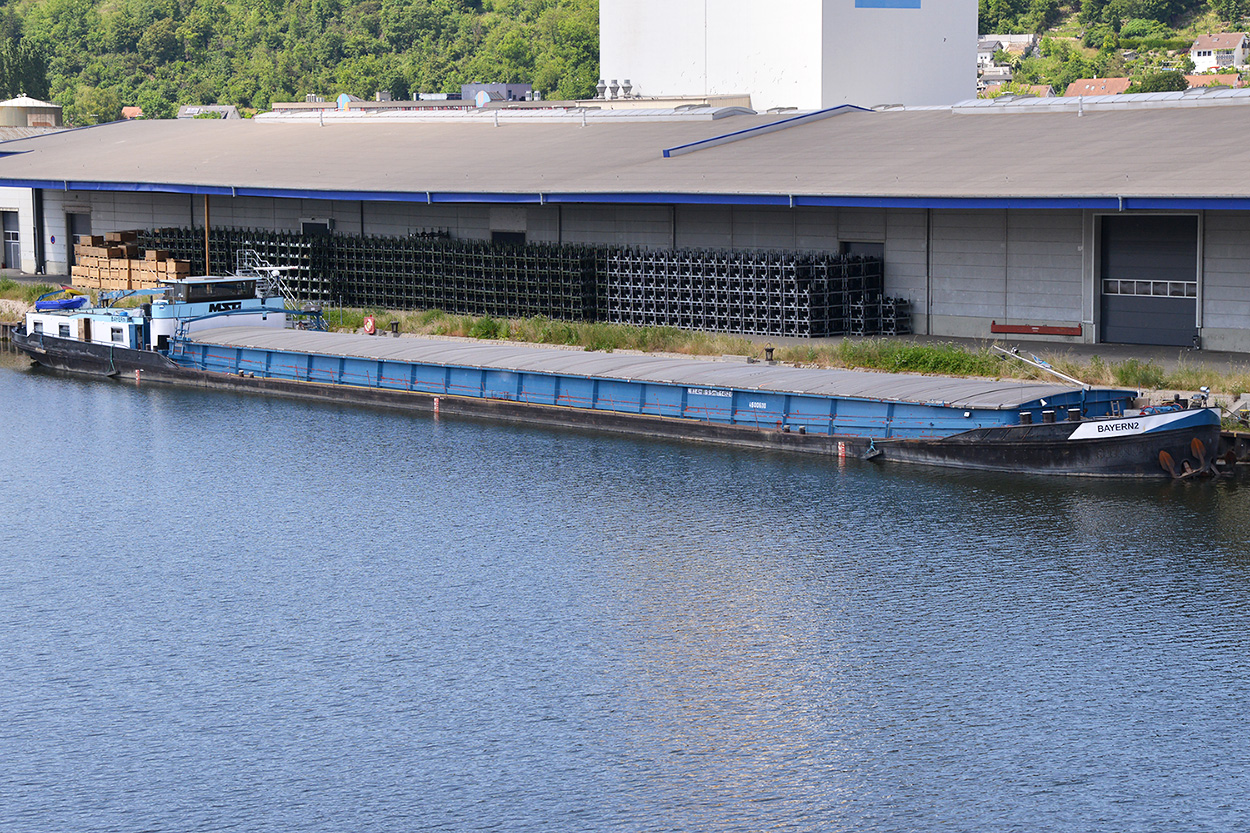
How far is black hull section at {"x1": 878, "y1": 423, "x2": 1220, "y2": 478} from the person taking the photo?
100 ft

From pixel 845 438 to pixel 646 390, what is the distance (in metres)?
5.52

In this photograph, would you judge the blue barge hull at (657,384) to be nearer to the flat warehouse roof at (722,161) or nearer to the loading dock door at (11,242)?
the flat warehouse roof at (722,161)

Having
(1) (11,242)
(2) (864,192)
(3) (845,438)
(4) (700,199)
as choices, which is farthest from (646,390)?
(1) (11,242)

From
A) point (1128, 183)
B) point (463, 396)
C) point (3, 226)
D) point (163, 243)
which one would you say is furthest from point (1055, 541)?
point (3, 226)

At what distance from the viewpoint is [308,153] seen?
62750mm

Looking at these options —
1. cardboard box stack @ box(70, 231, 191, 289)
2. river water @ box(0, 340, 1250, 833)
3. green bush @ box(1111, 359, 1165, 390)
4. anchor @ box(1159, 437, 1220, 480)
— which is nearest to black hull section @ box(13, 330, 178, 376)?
cardboard box stack @ box(70, 231, 191, 289)

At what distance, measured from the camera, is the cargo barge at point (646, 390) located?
3114cm

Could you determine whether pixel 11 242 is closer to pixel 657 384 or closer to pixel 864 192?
pixel 864 192

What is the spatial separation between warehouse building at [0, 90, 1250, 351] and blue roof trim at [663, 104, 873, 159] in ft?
0.34

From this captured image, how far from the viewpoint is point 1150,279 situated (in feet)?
133

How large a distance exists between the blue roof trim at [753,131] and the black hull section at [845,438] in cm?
1477

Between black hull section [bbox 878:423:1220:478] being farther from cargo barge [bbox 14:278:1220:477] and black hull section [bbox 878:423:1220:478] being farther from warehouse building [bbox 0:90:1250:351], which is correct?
warehouse building [bbox 0:90:1250:351]

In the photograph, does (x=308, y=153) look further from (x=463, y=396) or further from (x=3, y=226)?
(x=463, y=396)

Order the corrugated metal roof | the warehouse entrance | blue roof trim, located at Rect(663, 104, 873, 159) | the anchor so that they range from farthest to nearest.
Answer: the warehouse entrance → blue roof trim, located at Rect(663, 104, 873, 159) → the corrugated metal roof → the anchor
